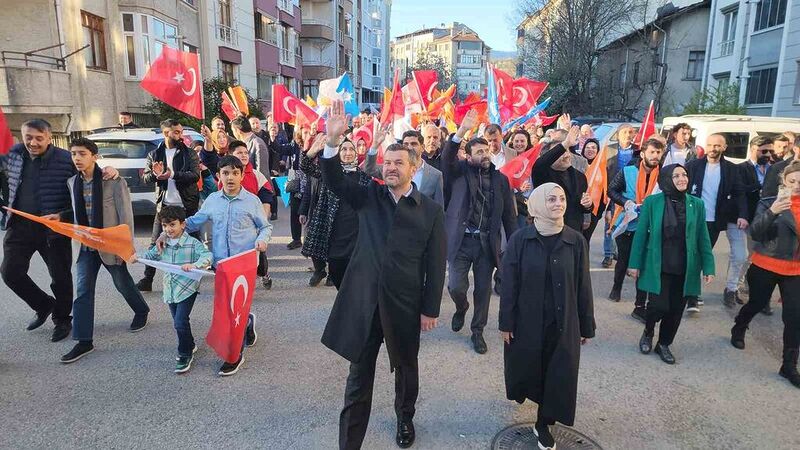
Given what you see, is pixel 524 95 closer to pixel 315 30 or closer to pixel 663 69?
pixel 663 69

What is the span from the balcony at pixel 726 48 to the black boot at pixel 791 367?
24.6m

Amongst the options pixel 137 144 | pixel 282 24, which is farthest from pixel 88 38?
pixel 282 24

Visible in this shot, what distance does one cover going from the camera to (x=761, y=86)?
20984 millimetres

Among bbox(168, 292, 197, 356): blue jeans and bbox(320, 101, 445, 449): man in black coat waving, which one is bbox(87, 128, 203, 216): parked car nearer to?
bbox(168, 292, 197, 356): blue jeans

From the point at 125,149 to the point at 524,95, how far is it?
24.0ft

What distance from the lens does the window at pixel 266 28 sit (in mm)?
31062

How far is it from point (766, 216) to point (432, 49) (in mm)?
118994

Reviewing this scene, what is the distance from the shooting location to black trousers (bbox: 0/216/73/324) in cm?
455

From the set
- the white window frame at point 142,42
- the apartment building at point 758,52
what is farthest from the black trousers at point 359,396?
the apartment building at point 758,52

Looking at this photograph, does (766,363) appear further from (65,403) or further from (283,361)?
(65,403)

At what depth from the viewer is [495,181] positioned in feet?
15.3

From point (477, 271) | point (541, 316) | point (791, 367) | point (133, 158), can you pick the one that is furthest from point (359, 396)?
point (133, 158)

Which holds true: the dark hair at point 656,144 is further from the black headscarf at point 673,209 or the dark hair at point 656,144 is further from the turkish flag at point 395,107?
the turkish flag at point 395,107

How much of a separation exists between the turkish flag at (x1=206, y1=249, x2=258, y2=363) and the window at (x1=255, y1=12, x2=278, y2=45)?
30278 mm
